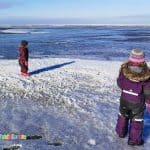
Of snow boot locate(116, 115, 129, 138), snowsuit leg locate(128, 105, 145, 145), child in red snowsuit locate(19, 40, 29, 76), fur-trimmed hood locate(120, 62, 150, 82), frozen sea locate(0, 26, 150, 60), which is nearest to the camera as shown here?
fur-trimmed hood locate(120, 62, 150, 82)

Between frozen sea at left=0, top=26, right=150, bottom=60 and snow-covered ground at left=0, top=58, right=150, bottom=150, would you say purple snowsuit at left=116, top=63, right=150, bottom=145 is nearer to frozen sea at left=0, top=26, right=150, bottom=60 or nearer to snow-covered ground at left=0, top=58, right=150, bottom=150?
snow-covered ground at left=0, top=58, right=150, bottom=150

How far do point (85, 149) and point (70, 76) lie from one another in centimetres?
799

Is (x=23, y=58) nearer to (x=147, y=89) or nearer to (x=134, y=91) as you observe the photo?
→ (x=134, y=91)

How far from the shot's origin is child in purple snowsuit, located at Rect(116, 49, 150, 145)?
22.6 ft

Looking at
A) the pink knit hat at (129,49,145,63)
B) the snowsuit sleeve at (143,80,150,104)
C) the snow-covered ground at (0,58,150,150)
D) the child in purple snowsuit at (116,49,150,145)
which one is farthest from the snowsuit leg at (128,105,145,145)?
the pink knit hat at (129,49,145,63)

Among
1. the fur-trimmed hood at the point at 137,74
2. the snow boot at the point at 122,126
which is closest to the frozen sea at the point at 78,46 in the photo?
the snow boot at the point at 122,126

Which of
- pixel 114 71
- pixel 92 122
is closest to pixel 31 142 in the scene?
pixel 92 122

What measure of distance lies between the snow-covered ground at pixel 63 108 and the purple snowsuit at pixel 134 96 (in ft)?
1.06

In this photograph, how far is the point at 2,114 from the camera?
923 centimetres

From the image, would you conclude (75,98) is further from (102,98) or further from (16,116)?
(16,116)

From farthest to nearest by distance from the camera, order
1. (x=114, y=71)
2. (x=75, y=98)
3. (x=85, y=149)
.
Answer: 1. (x=114, y=71)
2. (x=75, y=98)
3. (x=85, y=149)

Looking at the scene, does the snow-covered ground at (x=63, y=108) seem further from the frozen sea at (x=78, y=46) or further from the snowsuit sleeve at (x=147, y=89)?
the frozen sea at (x=78, y=46)

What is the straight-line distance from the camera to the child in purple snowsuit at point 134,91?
272 inches

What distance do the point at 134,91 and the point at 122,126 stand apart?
0.83m
